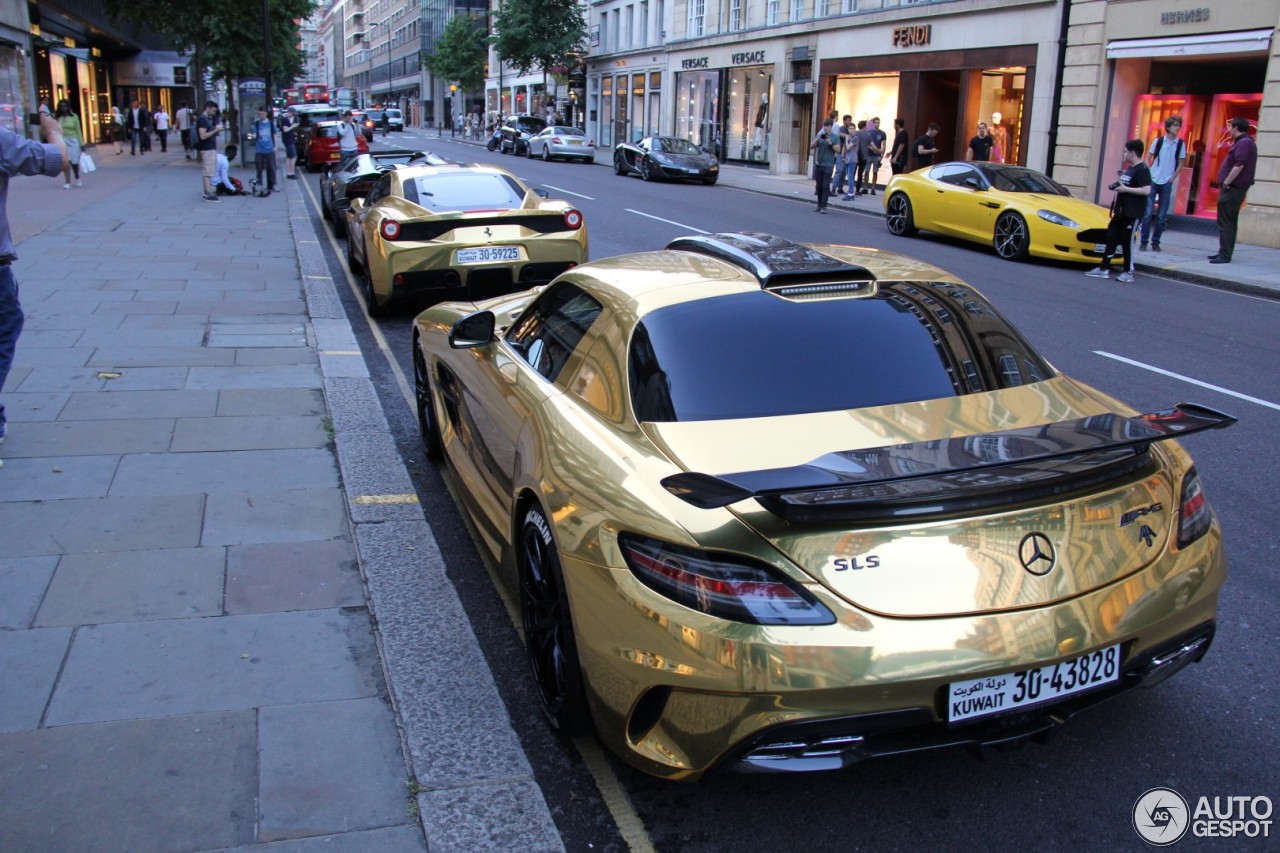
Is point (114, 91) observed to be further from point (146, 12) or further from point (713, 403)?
point (713, 403)

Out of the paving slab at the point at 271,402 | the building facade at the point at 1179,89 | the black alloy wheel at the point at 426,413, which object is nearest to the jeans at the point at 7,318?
the paving slab at the point at 271,402

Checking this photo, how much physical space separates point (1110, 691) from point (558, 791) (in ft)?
5.16

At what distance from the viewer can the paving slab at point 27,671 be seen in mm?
3424

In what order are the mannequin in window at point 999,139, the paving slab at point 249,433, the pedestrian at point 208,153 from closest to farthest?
1. the paving slab at point 249,433
2. the pedestrian at point 208,153
3. the mannequin in window at point 999,139

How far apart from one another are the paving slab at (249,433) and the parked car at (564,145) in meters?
34.6

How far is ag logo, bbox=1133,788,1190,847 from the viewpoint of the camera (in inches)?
116

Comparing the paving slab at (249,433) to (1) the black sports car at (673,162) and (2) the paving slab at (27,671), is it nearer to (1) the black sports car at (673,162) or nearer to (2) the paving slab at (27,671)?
(2) the paving slab at (27,671)

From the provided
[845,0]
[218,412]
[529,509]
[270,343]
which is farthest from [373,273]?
[845,0]

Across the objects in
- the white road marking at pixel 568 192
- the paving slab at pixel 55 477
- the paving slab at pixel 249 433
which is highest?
the white road marking at pixel 568 192

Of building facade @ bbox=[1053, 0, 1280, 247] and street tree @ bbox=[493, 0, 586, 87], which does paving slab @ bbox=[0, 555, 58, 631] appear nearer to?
building facade @ bbox=[1053, 0, 1280, 247]

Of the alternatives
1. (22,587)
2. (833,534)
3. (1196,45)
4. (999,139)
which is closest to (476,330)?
(22,587)

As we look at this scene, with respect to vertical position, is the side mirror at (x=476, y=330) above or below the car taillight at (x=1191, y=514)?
above

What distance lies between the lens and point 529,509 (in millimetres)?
3660

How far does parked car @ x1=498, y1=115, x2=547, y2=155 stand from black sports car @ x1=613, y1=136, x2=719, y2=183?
13.3 meters
